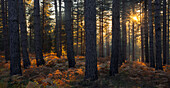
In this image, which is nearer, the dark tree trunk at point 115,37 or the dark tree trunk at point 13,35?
the dark tree trunk at point 13,35

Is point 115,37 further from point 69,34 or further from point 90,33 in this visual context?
point 69,34

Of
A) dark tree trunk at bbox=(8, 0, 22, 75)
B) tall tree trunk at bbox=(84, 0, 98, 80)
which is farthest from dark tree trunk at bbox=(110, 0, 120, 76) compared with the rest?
dark tree trunk at bbox=(8, 0, 22, 75)

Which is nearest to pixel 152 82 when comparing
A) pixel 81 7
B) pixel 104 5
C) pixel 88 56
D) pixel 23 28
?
pixel 88 56

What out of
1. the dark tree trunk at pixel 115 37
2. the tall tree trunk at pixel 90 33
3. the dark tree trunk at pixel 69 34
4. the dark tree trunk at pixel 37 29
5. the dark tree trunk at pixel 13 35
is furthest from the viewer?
the dark tree trunk at pixel 37 29

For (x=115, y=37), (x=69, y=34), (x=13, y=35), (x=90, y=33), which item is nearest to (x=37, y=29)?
(x=69, y=34)

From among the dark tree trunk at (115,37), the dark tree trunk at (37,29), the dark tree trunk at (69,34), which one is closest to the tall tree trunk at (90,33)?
the dark tree trunk at (115,37)

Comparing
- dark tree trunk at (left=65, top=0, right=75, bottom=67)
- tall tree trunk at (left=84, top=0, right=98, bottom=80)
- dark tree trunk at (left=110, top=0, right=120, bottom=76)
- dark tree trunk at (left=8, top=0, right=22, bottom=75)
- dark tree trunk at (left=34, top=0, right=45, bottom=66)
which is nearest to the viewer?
tall tree trunk at (left=84, top=0, right=98, bottom=80)

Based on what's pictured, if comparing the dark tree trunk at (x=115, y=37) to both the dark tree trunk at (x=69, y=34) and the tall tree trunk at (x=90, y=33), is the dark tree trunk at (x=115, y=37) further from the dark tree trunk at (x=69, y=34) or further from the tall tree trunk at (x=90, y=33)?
the dark tree trunk at (x=69, y=34)

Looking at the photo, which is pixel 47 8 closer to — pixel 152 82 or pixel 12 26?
pixel 12 26

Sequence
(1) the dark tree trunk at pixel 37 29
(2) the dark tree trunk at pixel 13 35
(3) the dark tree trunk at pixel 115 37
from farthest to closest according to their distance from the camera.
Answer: (1) the dark tree trunk at pixel 37 29
(3) the dark tree trunk at pixel 115 37
(2) the dark tree trunk at pixel 13 35

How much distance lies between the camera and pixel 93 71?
7.59m

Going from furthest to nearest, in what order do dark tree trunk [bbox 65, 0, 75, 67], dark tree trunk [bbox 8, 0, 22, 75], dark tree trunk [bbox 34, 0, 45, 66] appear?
dark tree trunk [bbox 34, 0, 45, 66], dark tree trunk [bbox 65, 0, 75, 67], dark tree trunk [bbox 8, 0, 22, 75]

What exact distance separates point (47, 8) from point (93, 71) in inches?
753

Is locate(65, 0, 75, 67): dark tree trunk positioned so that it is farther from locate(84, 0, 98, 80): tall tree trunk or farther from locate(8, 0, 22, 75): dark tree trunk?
locate(8, 0, 22, 75): dark tree trunk
